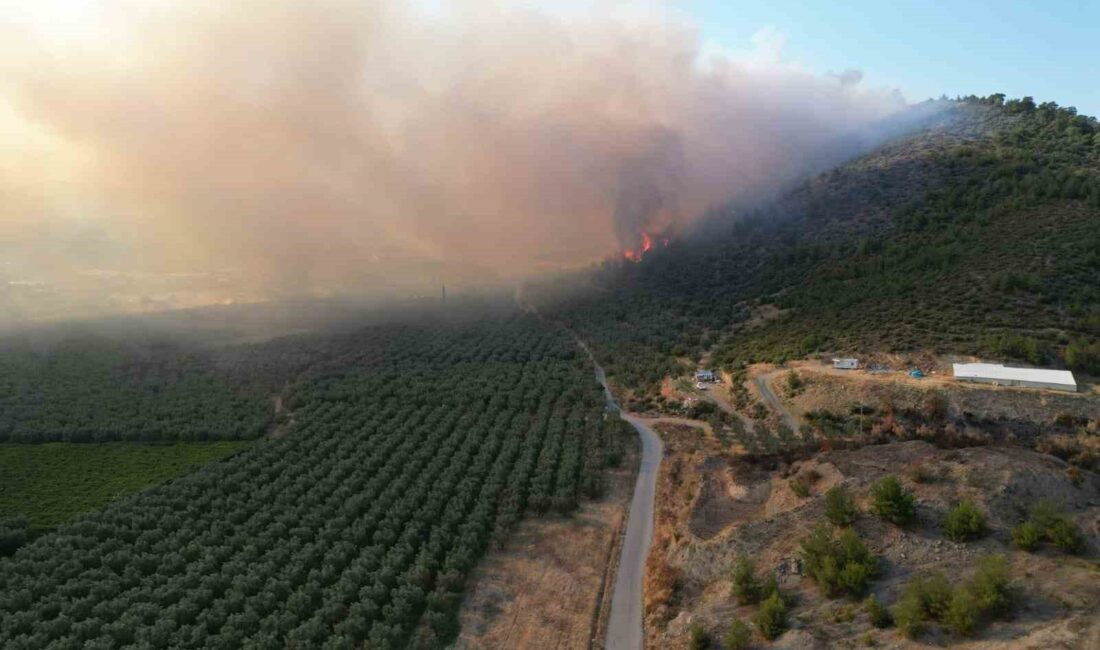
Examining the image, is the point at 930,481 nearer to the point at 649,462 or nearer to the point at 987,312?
the point at 649,462

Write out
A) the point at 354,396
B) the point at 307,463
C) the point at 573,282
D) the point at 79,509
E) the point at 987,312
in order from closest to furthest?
the point at 79,509 → the point at 307,463 → the point at 987,312 → the point at 354,396 → the point at 573,282

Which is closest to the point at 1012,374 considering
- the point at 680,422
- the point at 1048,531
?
the point at 680,422

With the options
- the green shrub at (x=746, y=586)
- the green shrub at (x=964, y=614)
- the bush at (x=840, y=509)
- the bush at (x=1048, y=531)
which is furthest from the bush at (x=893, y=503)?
the green shrub at (x=964, y=614)

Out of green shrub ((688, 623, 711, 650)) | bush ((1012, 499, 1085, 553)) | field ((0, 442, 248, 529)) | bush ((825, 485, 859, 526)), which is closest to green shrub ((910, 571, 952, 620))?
bush ((1012, 499, 1085, 553))

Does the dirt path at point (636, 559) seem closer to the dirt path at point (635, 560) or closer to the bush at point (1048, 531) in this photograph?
the dirt path at point (635, 560)

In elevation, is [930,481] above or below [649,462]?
above

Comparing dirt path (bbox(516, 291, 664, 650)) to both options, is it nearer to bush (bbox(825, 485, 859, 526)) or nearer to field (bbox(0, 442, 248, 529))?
bush (bbox(825, 485, 859, 526))

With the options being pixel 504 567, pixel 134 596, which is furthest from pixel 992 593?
pixel 134 596
